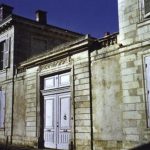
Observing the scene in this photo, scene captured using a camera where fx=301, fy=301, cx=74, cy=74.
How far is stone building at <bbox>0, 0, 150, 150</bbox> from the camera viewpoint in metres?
8.09

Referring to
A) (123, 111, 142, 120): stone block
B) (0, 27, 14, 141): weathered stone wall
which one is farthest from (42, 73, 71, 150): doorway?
(0, 27, 14, 141): weathered stone wall

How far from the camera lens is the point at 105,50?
30.8 ft

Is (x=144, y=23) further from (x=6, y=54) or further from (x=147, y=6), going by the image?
(x=6, y=54)

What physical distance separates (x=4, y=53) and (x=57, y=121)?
6.24 meters

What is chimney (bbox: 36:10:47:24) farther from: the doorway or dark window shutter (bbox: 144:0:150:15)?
dark window shutter (bbox: 144:0:150:15)

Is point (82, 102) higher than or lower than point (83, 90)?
lower

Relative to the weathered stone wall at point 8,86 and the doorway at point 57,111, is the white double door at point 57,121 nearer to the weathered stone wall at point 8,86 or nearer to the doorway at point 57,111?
the doorway at point 57,111

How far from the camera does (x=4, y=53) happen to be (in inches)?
632

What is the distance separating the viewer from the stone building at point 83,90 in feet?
26.5

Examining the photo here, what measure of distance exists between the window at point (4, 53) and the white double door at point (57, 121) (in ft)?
14.6

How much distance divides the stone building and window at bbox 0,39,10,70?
4.3 inches

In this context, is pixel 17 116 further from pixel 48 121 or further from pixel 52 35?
pixel 52 35

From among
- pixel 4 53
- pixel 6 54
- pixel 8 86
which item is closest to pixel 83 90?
pixel 8 86

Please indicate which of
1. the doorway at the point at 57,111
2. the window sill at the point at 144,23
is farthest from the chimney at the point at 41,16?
the window sill at the point at 144,23
